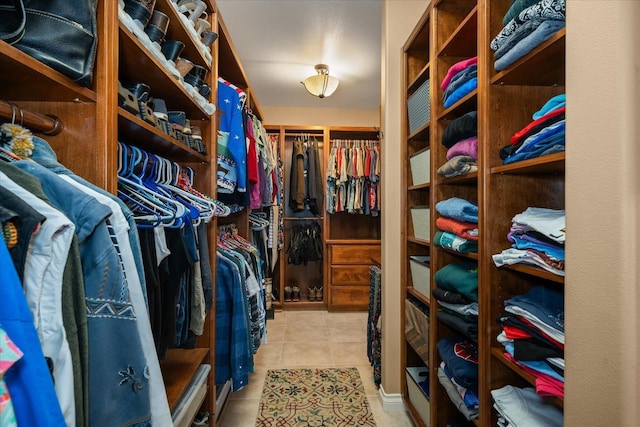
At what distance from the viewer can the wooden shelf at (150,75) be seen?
87 centimetres

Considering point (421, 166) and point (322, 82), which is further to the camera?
point (322, 82)

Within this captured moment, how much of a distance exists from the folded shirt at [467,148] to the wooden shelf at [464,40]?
0.45 meters

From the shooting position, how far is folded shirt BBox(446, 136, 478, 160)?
1.20m

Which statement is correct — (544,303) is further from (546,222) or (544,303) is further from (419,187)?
(419,187)

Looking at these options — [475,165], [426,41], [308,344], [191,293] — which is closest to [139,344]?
[191,293]

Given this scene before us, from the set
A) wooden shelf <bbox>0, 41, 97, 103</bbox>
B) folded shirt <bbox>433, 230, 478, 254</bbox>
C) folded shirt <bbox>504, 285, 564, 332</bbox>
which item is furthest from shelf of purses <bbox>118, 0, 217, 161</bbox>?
folded shirt <bbox>504, 285, 564, 332</bbox>

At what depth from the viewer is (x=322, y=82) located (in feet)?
9.55

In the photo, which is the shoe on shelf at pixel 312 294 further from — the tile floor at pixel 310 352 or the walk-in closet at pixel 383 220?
the walk-in closet at pixel 383 220

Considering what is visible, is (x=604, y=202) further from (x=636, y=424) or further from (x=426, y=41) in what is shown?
(x=426, y=41)

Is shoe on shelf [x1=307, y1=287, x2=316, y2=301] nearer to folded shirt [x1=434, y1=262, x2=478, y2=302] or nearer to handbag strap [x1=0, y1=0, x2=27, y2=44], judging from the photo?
folded shirt [x1=434, y1=262, x2=478, y2=302]

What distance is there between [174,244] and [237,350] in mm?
803

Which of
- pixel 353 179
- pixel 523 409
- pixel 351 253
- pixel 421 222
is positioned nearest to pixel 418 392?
pixel 523 409

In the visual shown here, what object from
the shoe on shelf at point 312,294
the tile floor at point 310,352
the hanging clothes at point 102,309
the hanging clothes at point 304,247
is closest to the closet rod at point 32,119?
the hanging clothes at point 102,309

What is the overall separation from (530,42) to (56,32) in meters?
1.15
